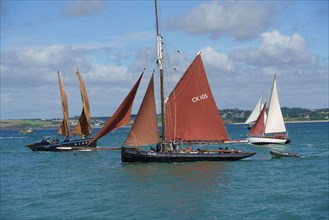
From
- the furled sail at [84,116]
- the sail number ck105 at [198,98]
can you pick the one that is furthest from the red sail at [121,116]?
the furled sail at [84,116]

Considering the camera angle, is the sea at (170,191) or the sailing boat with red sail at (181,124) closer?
the sea at (170,191)

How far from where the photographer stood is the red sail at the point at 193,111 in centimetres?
5762

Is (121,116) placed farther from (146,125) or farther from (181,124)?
(181,124)

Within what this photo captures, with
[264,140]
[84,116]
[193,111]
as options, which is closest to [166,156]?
[193,111]

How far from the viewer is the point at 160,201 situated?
36.1 metres

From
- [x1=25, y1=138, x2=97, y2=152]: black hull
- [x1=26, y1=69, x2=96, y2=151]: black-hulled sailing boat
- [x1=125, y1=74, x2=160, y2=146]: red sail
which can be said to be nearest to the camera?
[x1=125, y1=74, x2=160, y2=146]: red sail

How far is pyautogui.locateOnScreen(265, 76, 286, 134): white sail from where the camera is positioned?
97.2m

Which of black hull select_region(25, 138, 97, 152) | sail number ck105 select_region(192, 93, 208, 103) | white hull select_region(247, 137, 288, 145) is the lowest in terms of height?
white hull select_region(247, 137, 288, 145)

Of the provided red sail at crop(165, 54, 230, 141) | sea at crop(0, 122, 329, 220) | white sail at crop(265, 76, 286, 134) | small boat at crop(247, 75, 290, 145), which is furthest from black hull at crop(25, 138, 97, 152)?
white sail at crop(265, 76, 286, 134)

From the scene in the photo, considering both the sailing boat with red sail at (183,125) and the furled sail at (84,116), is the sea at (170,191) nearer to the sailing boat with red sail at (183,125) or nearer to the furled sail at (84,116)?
the sailing boat with red sail at (183,125)

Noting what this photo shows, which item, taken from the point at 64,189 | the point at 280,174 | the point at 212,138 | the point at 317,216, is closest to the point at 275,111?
the point at 212,138

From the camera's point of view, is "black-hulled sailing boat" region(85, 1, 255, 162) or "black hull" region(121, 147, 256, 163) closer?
"black-hulled sailing boat" region(85, 1, 255, 162)

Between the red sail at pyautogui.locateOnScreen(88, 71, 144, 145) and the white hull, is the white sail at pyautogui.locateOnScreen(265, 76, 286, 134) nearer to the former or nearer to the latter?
the white hull

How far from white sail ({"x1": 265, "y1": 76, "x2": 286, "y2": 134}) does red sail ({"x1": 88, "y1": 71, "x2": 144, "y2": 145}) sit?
4744cm
